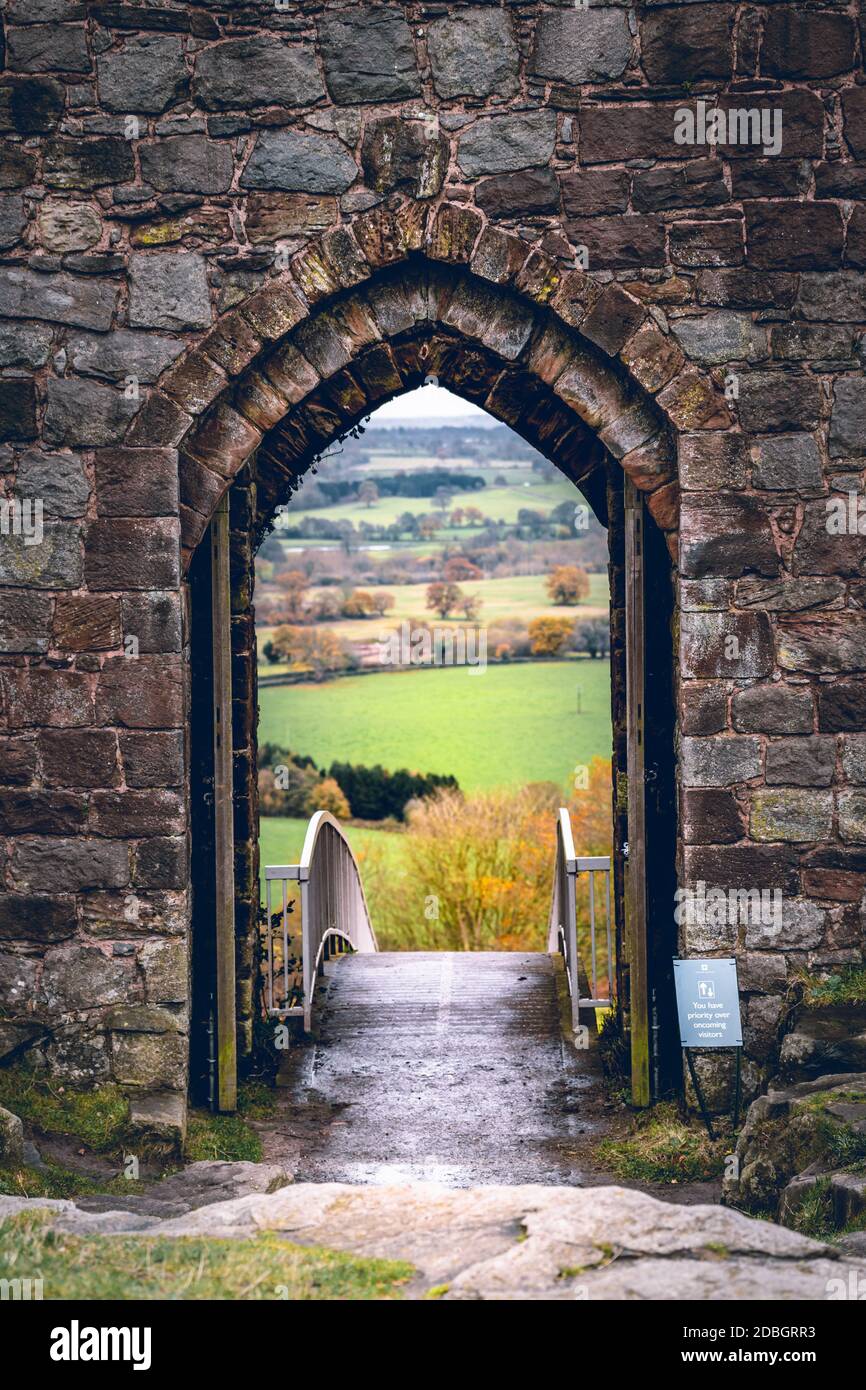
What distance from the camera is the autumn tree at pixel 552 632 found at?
35.3 m

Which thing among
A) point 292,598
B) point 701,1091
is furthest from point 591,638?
point 701,1091

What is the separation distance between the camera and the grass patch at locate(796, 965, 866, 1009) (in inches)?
249

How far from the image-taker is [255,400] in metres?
6.55

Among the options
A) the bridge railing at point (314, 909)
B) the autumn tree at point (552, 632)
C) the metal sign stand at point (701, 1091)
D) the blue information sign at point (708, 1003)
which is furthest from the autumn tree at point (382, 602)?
the blue information sign at point (708, 1003)

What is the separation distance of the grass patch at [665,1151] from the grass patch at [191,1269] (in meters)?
2.30

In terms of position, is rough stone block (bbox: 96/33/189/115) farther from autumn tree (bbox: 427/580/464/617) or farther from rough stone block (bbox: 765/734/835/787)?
autumn tree (bbox: 427/580/464/617)

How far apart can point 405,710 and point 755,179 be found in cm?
3035

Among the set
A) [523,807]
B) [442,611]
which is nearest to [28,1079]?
[523,807]

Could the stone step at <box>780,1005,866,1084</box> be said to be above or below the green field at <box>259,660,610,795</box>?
below

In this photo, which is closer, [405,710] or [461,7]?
[461,7]

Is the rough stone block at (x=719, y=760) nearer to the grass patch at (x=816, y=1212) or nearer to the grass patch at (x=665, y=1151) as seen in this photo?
the grass patch at (x=665, y=1151)

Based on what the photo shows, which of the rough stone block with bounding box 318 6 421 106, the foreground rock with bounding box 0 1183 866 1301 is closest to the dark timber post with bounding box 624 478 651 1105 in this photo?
the rough stone block with bounding box 318 6 421 106

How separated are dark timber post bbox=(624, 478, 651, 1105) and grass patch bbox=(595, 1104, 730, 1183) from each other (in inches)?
10.3

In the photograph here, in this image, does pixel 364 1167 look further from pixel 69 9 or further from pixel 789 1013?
pixel 69 9
